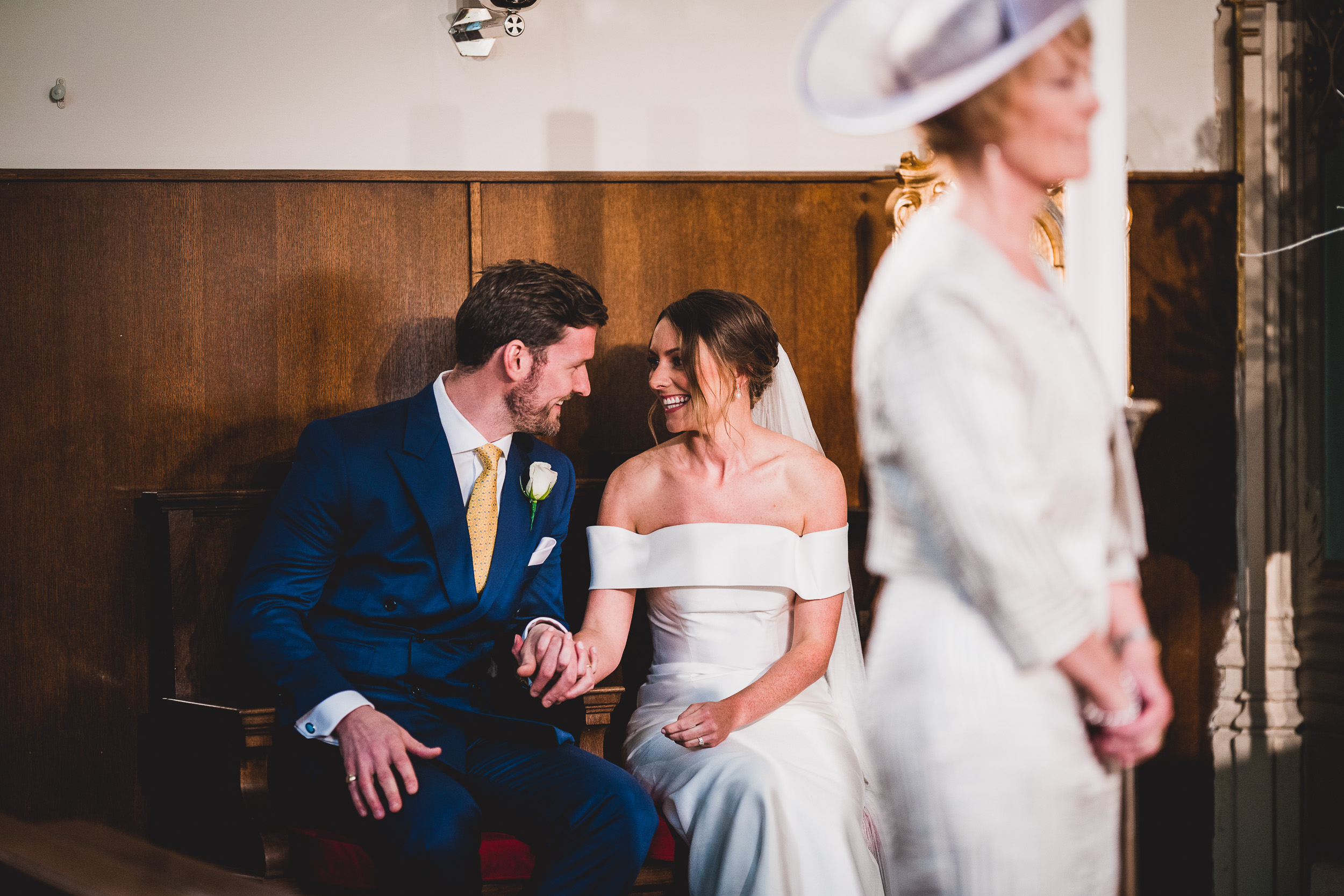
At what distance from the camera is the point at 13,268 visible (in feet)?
9.87

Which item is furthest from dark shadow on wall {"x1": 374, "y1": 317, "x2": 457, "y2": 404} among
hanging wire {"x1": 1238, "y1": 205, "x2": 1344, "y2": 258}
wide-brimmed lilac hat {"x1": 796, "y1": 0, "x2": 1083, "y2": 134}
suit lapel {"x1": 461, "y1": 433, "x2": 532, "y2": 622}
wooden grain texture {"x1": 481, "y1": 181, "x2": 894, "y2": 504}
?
hanging wire {"x1": 1238, "y1": 205, "x2": 1344, "y2": 258}

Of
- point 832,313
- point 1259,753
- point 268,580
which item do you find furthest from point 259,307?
point 1259,753

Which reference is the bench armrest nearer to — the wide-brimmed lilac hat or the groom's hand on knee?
the groom's hand on knee

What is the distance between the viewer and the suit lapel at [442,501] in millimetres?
→ 2318

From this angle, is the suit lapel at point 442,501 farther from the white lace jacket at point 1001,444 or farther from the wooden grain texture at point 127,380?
the white lace jacket at point 1001,444

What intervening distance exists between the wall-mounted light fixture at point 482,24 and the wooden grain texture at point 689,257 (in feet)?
1.42

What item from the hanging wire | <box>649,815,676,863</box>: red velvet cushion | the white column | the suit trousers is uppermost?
the hanging wire

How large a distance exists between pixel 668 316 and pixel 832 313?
0.92 metres

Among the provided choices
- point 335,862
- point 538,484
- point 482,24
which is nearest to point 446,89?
point 482,24

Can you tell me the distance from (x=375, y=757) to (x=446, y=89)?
217 cm

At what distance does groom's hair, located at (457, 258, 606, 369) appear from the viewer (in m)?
2.49

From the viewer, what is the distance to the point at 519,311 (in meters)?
2.49

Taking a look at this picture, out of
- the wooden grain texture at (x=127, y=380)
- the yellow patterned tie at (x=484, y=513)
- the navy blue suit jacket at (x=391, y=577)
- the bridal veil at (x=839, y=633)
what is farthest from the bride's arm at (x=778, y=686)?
the wooden grain texture at (x=127, y=380)

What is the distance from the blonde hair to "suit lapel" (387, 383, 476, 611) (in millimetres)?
1616
